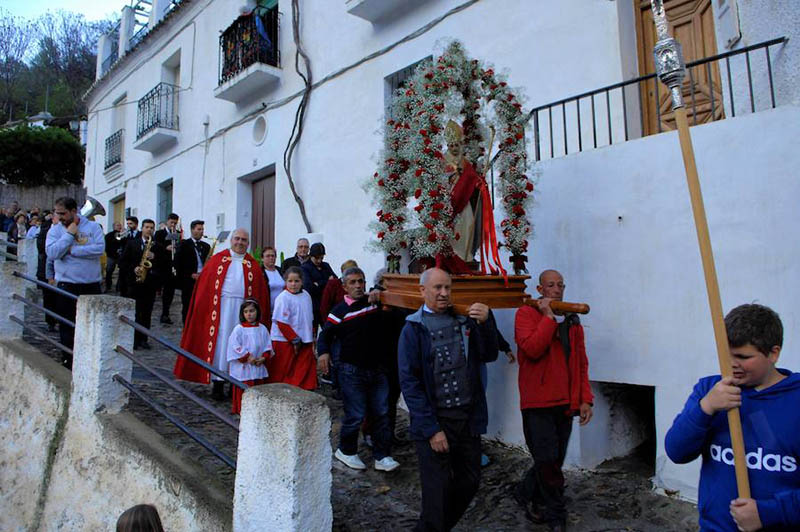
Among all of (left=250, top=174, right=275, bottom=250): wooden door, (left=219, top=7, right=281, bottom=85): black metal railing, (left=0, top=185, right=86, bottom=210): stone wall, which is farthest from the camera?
(left=0, top=185, right=86, bottom=210): stone wall

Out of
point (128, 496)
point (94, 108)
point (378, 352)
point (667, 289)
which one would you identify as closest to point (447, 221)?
point (378, 352)

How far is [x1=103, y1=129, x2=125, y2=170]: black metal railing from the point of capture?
16.9m

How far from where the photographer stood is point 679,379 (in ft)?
14.2

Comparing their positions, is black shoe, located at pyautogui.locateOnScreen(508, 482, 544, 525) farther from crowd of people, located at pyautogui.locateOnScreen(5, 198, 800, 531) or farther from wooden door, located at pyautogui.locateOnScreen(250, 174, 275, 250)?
wooden door, located at pyautogui.locateOnScreen(250, 174, 275, 250)

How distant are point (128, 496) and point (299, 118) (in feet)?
24.0

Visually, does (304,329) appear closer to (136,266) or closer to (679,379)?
(679,379)

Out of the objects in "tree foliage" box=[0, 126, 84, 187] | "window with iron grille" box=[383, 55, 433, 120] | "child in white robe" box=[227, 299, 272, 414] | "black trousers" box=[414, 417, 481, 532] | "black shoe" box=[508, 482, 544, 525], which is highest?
"tree foliage" box=[0, 126, 84, 187]

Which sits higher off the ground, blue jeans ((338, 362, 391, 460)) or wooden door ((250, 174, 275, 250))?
wooden door ((250, 174, 275, 250))

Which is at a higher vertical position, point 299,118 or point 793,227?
point 299,118

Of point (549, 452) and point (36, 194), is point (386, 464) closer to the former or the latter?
point (549, 452)

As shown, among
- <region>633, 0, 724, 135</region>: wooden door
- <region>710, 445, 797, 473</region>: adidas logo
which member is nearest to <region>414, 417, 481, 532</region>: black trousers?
<region>710, 445, 797, 473</region>: adidas logo

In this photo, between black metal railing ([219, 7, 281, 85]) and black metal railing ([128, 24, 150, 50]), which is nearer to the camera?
black metal railing ([219, 7, 281, 85])

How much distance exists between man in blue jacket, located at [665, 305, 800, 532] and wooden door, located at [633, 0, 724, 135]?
3.87 m

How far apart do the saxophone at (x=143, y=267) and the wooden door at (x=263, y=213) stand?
297cm
